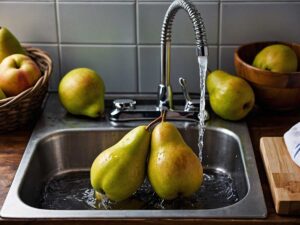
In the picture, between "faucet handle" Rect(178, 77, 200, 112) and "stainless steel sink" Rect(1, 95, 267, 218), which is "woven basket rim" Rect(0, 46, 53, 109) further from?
"faucet handle" Rect(178, 77, 200, 112)

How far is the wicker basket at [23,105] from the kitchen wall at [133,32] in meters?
0.10

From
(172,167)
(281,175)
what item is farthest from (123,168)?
(281,175)

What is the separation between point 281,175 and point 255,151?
14cm

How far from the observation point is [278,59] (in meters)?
1.20

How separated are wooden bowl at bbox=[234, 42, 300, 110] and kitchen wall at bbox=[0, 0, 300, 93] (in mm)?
41

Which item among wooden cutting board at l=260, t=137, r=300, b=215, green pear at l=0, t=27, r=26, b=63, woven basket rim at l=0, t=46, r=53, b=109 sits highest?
green pear at l=0, t=27, r=26, b=63

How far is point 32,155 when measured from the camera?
1.12 meters

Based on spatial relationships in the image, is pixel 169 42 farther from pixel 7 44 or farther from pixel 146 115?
pixel 7 44


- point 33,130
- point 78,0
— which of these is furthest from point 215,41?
point 33,130

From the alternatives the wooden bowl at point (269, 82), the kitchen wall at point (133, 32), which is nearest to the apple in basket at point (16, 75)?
the kitchen wall at point (133, 32)

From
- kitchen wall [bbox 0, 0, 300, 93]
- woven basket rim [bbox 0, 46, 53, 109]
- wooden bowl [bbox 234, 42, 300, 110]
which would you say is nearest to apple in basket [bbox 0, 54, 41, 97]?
woven basket rim [bbox 0, 46, 53, 109]

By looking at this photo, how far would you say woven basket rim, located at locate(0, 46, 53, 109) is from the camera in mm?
1114

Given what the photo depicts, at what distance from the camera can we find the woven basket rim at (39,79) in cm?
111

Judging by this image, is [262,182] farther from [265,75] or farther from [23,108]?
[23,108]
